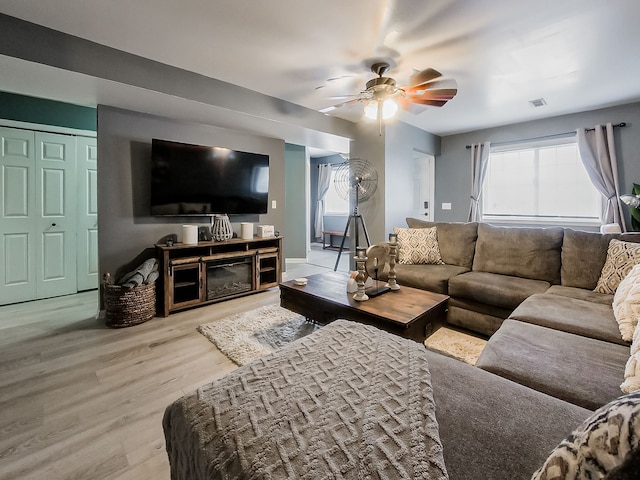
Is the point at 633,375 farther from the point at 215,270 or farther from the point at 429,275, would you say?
the point at 215,270

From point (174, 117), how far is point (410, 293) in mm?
3168

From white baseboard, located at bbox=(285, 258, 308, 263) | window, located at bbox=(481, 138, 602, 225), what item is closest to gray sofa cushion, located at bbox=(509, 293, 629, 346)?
window, located at bbox=(481, 138, 602, 225)

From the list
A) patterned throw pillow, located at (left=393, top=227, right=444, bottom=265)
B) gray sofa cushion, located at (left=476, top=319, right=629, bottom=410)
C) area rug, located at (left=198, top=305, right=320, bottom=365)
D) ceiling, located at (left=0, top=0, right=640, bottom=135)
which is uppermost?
ceiling, located at (left=0, top=0, right=640, bottom=135)

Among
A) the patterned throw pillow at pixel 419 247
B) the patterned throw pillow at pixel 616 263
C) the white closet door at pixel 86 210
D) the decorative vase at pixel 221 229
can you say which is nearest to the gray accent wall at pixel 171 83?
the decorative vase at pixel 221 229

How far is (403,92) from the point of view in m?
2.59

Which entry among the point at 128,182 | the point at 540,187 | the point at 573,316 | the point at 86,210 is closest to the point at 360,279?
the point at 573,316

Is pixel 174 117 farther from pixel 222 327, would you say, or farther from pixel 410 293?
pixel 410 293

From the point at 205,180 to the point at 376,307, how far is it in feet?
8.60

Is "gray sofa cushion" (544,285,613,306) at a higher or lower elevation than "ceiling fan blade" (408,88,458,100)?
lower

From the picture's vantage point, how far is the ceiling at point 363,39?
6.42 feet

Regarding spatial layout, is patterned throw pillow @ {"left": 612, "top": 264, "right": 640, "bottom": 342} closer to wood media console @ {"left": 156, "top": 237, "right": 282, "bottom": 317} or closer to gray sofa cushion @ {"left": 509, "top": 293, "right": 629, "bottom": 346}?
gray sofa cushion @ {"left": 509, "top": 293, "right": 629, "bottom": 346}

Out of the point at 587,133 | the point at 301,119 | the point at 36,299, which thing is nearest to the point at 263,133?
the point at 301,119

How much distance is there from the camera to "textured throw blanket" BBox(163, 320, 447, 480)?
0.69 meters

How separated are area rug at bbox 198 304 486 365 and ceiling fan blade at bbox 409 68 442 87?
214cm
